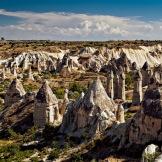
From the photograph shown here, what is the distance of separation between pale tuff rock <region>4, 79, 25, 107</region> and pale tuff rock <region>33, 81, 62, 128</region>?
244 inches

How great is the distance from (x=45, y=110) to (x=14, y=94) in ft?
24.8

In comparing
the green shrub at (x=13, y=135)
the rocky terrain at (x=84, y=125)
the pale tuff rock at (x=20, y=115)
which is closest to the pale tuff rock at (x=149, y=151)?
the rocky terrain at (x=84, y=125)

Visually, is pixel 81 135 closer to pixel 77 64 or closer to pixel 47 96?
pixel 47 96

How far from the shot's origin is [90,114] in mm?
32844

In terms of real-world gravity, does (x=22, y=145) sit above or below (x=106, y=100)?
below

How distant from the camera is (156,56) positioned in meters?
120

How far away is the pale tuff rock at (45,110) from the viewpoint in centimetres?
3700

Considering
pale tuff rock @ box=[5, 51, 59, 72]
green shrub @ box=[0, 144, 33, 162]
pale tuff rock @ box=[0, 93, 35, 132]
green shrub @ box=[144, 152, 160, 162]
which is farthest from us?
pale tuff rock @ box=[5, 51, 59, 72]

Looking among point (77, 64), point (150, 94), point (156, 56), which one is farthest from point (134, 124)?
point (156, 56)

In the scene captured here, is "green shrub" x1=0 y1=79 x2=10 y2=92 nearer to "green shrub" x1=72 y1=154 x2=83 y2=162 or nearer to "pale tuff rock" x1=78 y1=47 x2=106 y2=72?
"pale tuff rock" x1=78 y1=47 x2=106 y2=72

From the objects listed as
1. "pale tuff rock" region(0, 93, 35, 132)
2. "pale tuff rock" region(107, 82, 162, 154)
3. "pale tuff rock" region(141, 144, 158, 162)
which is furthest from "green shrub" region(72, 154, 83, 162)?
"pale tuff rock" region(0, 93, 35, 132)

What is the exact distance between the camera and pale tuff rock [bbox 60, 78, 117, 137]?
31633 mm

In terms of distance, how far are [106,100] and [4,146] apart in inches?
308

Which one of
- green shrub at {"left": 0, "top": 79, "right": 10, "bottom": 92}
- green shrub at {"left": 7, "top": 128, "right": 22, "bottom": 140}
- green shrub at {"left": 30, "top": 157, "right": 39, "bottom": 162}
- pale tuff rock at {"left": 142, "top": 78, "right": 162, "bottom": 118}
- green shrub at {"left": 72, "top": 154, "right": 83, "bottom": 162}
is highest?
pale tuff rock at {"left": 142, "top": 78, "right": 162, "bottom": 118}
